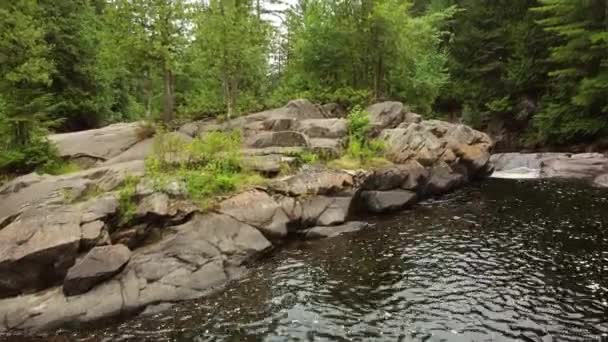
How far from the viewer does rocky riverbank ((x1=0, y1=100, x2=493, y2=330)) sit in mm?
10656

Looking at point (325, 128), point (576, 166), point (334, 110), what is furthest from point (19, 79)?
point (576, 166)

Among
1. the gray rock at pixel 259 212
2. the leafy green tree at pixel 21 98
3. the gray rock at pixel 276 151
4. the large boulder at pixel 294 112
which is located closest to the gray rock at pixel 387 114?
the large boulder at pixel 294 112

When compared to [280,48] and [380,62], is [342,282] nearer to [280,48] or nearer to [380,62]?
[380,62]

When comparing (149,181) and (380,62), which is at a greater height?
(380,62)

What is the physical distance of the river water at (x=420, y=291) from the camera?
363 inches

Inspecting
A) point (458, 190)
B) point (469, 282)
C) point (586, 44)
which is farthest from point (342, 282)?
point (586, 44)

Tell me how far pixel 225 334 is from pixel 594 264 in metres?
10.1

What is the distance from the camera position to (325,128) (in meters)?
22.0

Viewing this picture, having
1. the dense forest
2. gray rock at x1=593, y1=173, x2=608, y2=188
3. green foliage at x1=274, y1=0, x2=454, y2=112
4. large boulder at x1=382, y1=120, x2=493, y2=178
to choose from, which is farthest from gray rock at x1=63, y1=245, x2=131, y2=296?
gray rock at x1=593, y1=173, x2=608, y2=188

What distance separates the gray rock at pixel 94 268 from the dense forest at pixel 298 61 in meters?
9.40

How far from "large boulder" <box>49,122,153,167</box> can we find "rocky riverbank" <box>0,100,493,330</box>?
0.24ft

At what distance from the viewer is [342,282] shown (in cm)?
1177

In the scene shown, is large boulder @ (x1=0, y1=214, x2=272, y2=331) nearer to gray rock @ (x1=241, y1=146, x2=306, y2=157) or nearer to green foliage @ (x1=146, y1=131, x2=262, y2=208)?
green foliage @ (x1=146, y1=131, x2=262, y2=208)

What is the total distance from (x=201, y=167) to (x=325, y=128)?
7805 mm
